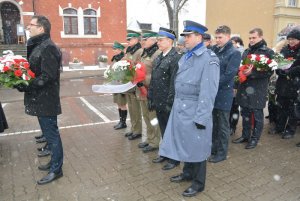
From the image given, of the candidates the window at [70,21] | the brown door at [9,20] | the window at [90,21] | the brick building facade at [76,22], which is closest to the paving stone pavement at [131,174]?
the brick building facade at [76,22]

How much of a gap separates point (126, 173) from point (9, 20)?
2226cm

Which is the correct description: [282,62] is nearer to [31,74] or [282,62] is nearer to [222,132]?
[222,132]

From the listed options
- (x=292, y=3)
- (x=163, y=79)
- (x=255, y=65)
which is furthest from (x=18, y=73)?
(x=292, y=3)

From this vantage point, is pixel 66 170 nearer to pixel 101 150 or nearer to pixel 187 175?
pixel 101 150

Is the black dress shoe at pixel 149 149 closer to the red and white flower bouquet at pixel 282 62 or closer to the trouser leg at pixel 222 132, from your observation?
the trouser leg at pixel 222 132

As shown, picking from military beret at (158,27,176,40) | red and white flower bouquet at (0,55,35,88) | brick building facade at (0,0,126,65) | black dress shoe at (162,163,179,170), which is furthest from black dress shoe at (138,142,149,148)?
brick building facade at (0,0,126,65)

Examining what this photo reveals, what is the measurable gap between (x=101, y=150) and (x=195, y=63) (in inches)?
111

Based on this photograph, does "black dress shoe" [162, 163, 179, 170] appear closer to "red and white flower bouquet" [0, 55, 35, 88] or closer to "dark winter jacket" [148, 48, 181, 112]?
"dark winter jacket" [148, 48, 181, 112]

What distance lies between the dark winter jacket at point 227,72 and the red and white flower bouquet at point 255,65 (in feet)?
1.78

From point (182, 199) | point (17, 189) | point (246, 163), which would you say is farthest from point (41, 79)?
point (246, 163)

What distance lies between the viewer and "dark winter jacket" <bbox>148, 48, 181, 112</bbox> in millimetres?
4523

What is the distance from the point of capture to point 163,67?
15.1 ft

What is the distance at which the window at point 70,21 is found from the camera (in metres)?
23.0

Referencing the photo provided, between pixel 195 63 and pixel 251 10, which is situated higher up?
pixel 251 10
